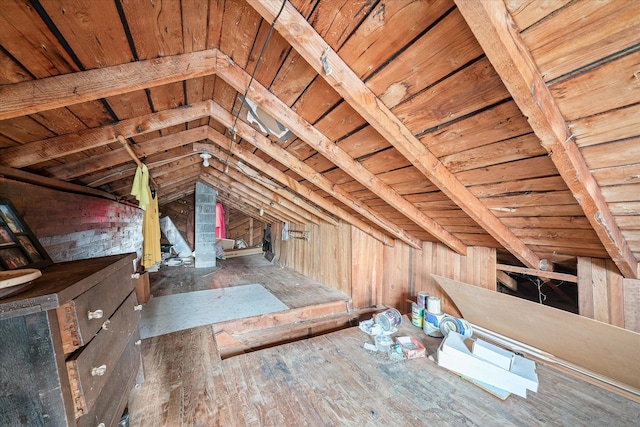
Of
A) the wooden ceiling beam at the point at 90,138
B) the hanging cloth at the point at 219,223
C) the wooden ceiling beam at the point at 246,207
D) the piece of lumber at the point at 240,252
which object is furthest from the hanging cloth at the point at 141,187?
the piece of lumber at the point at 240,252

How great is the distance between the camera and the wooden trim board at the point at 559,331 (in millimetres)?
1611

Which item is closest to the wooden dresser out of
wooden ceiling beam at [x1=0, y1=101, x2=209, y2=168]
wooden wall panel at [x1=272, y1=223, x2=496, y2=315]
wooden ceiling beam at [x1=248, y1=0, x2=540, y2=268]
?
wooden ceiling beam at [x1=0, y1=101, x2=209, y2=168]

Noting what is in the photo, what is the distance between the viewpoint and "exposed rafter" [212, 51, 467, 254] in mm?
1361

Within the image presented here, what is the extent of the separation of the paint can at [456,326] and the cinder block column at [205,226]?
16.8 feet

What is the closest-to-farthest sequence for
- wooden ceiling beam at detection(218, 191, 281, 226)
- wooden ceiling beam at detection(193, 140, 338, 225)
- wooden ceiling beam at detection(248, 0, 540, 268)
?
wooden ceiling beam at detection(248, 0, 540, 268) < wooden ceiling beam at detection(193, 140, 338, 225) < wooden ceiling beam at detection(218, 191, 281, 226)

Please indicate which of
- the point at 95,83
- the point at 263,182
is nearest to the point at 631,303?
the point at 95,83

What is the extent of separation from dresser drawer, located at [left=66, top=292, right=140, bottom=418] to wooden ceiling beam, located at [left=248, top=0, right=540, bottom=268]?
1.29 meters

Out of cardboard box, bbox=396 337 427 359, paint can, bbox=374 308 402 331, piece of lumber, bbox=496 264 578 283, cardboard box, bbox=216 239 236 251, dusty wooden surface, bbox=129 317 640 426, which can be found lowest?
dusty wooden surface, bbox=129 317 640 426

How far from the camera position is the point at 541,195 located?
143 cm

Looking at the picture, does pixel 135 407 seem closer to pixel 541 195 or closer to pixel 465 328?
pixel 465 328

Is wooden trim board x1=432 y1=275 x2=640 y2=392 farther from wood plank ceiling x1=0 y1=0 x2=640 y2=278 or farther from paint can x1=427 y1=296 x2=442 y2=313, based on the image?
wood plank ceiling x1=0 y1=0 x2=640 y2=278

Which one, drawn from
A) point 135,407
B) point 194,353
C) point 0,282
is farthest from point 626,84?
point 194,353

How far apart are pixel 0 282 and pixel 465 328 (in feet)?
9.52

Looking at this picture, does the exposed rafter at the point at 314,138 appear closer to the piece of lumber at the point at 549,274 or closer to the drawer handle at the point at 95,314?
the piece of lumber at the point at 549,274
